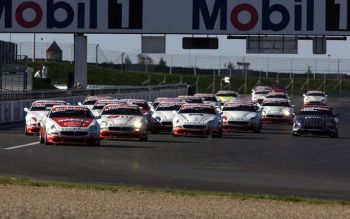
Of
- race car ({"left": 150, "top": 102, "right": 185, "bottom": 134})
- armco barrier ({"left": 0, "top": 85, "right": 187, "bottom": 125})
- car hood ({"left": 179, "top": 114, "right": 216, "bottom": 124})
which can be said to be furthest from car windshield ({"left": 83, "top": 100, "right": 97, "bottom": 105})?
car hood ({"left": 179, "top": 114, "right": 216, "bottom": 124})

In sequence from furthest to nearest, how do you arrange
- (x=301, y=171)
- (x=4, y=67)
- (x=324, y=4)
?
(x=4, y=67) → (x=324, y=4) → (x=301, y=171)

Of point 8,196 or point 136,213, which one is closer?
point 136,213

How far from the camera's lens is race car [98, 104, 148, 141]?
35.2m

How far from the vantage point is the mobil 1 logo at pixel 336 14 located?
57.9 meters

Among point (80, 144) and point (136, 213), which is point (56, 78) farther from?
point (136, 213)

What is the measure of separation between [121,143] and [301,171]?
1020 cm

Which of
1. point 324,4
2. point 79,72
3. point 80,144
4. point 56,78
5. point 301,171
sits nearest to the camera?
point 301,171

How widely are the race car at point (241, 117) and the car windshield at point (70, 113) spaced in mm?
10254

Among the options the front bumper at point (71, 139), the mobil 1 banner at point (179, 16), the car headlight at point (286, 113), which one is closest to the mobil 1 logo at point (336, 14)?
the mobil 1 banner at point (179, 16)

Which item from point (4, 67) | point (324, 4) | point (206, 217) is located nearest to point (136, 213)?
point (206, 217)

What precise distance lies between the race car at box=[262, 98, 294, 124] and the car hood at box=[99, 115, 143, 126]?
16235 millimetres

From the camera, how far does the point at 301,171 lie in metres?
25.4

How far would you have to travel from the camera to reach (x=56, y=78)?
119m

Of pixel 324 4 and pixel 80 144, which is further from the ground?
pixel 324 4
